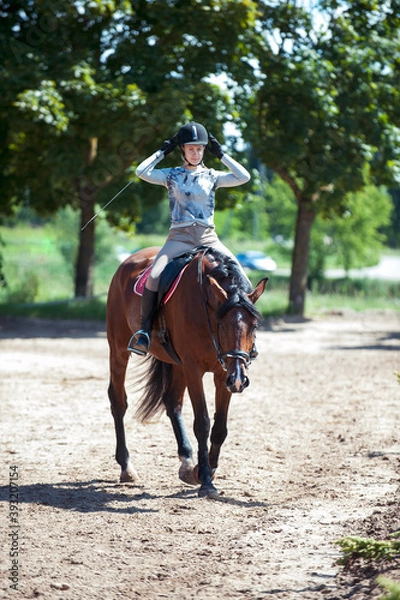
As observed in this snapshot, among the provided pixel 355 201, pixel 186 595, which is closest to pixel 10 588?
pixel 186 595

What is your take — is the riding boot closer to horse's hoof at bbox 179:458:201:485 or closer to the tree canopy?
horse's hoof at bbox 179:458:201:485

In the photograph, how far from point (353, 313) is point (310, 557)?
19216 mm

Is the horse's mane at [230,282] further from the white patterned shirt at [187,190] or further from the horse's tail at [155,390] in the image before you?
the horse's tail at [155,390]

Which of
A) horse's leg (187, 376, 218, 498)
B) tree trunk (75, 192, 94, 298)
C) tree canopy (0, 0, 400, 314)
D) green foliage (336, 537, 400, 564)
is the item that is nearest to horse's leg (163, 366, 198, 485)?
horse's leg (187, 376, 218, 498)

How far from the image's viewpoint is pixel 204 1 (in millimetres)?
18391

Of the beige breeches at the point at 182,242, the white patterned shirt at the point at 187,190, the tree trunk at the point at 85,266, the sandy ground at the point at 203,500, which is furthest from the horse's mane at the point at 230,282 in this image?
the tree trunk at the point at 85,266

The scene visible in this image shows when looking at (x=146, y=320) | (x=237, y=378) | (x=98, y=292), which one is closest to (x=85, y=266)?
(x=98, y=292)

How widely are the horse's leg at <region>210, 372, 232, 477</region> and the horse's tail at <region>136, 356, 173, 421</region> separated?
0.80 metres

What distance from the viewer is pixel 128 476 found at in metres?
7.16

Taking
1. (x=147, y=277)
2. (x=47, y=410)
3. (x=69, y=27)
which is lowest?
(x=47, y=410)

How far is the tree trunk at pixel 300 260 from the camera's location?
2273 centimetres

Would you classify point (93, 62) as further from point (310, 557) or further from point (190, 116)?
point (310, 557)

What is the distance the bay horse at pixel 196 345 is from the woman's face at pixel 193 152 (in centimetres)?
75

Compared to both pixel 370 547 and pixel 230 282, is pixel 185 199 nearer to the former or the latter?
pixel 230 282
